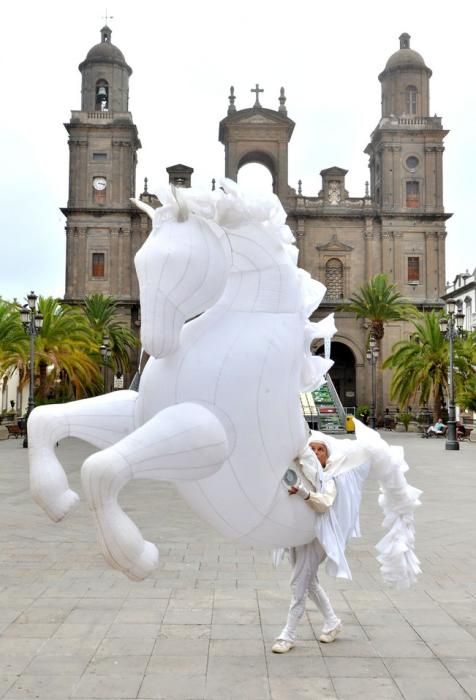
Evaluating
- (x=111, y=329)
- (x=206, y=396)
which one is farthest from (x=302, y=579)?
(x=111, y=329)

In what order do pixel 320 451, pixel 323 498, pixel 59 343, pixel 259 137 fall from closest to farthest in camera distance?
pixel 323 498
pixel 320 451
pixel 59 343
pixel 259 137

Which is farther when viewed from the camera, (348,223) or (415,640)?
(348,223)

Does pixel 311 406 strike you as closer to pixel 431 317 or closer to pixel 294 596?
pixel 431 317

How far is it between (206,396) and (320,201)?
45.0 meters

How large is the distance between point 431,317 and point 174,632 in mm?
28755

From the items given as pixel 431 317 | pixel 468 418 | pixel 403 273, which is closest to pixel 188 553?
pixel 431 317

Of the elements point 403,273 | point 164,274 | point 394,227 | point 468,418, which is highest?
point 394,227

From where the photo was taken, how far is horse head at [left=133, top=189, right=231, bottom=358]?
357cm

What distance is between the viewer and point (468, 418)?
3688 cm

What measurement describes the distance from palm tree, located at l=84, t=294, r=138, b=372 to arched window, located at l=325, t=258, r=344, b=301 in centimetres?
1267

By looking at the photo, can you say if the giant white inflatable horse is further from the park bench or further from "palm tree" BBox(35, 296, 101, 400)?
"palm tree" BBox(35, 296, 101, 400)

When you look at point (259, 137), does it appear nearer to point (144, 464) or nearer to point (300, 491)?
point (300, 491)

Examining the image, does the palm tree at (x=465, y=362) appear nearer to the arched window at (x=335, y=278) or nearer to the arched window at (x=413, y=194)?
the arched window at (x=335, y=278)

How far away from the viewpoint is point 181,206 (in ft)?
12.0
